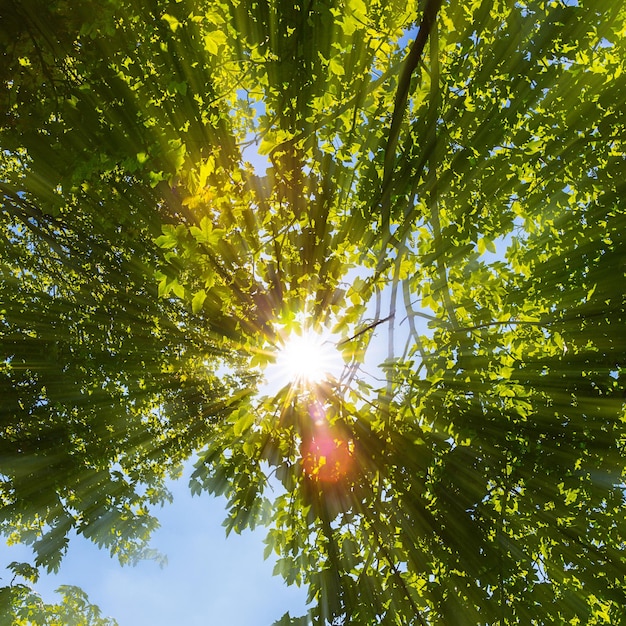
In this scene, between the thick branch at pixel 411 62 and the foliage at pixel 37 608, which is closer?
the thick branch at pixel 411 62

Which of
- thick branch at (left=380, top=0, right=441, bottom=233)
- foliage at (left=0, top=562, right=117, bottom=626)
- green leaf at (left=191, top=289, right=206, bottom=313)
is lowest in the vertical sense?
green leaf at (left=191, top=289, right=206, bottom=313)

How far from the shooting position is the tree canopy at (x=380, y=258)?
4.21 m

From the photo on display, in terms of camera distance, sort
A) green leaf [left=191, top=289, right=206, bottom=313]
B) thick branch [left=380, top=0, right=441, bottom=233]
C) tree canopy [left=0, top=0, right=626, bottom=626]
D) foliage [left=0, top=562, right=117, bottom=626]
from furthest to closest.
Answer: foliage [left=0, top=562, right=117, bottom=626]
tree canopy [left=0, top=0, right=626, bottom=626]
thick branch [left=380, top=0, right=441, bottom=233]
green leaf [left=191, top=289, right=206, bottom=313]

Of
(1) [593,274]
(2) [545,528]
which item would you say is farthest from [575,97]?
(2) [545,528]

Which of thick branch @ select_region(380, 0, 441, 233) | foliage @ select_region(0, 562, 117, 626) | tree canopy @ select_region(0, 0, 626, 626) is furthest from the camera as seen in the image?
foliage @ select_region(0, 562, 117, 626)

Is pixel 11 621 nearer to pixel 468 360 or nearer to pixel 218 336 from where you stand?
pixel 218 336

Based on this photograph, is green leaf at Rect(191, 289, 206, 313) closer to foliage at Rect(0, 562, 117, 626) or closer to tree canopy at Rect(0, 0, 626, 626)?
tree canopy at Rect(0, 0, 626, 626)

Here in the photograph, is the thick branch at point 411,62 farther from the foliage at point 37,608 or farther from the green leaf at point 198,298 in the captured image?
the foliage at point 37,608

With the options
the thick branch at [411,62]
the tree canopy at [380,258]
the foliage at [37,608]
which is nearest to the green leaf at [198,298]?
the tree canopy at [380,258]

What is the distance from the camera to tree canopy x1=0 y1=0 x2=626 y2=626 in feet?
13.8

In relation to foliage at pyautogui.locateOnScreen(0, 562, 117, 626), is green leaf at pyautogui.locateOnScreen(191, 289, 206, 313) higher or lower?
lower

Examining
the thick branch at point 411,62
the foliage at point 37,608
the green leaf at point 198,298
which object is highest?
the foliage at point 37,608

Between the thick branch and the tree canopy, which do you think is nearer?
the thick branch

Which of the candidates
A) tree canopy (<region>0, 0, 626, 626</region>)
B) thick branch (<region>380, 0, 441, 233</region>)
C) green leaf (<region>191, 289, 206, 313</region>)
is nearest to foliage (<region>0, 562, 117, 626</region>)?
tree canopy (<region>0, 0, 626, 626</region>)
